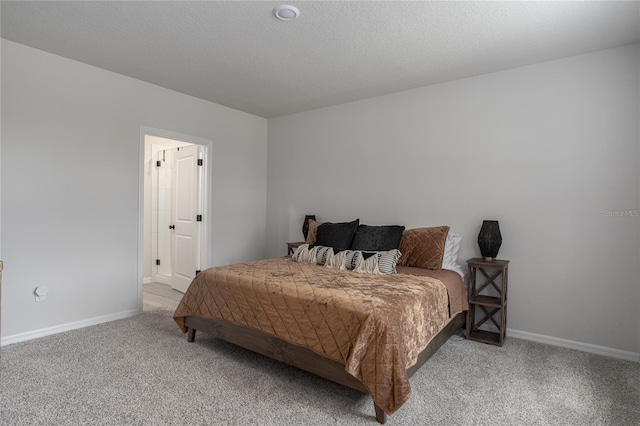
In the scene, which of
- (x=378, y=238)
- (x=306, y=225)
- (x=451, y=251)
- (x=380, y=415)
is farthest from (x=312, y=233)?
(x=380, y=415)

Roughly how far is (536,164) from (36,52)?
14.5 ft

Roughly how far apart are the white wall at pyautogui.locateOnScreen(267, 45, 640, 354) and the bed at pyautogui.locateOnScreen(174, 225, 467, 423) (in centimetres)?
73

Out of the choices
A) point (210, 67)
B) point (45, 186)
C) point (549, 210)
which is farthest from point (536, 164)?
point (45, 186)

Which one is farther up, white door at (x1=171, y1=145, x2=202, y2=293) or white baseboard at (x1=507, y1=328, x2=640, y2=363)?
white door at (x1=171, y1=145, x2=202, y2=293)

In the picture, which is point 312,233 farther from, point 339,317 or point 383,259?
point 339,317

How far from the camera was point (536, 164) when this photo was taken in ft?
10.2

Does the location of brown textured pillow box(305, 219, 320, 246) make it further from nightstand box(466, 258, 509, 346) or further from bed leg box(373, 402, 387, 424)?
bed leg box(373, 402, 387, 424)

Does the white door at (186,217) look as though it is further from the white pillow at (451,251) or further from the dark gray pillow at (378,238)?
the white pillow at (451,251)

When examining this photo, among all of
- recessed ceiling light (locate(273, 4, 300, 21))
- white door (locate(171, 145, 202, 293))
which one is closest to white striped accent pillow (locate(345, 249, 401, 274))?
recessed ceiling light (locate(273, 4, 300, 21))

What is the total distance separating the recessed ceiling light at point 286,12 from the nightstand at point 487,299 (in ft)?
7.96

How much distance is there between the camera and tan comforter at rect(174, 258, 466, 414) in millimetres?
1892

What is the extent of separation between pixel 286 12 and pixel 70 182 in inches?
97.3

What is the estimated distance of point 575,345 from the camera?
2.95 metres

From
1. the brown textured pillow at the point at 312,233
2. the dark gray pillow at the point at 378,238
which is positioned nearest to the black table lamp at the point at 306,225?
the brown textured pillow at the point at 312,233
